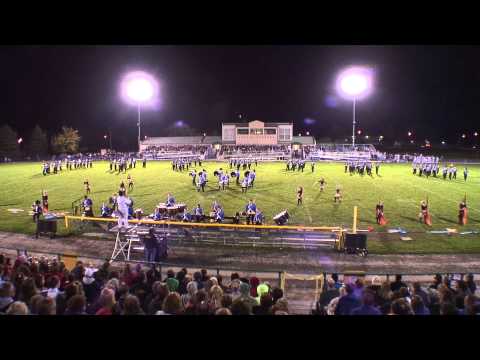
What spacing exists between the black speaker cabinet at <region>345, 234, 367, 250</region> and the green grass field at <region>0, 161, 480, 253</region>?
3.16 ft

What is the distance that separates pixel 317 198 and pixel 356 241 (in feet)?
33.1

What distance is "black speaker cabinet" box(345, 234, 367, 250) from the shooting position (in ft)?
39.5

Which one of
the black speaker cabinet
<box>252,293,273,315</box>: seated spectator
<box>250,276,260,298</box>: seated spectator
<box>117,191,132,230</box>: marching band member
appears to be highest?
<box>117,191,132,230</box>: marching band member

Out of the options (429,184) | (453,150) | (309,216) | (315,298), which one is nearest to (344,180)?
(429,184)

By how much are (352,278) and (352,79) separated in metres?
37.3

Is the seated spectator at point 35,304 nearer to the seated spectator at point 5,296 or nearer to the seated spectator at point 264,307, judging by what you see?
the seated spectator at point 5,296

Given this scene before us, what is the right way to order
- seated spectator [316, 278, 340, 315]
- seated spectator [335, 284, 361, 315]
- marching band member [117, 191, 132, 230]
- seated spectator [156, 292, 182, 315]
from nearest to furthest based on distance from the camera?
→ seated spectator [156, 292, 182, 315] → seated spectator [335, 284, 361, 315] → seated spectator [316, 278, 340, 315] → marching band member [117, 191, 132, 230]

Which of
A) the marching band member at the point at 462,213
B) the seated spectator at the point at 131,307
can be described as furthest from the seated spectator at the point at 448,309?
the marching band member at the point at 462,213

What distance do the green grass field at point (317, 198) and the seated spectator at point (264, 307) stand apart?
304 inches

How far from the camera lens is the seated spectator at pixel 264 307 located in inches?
228

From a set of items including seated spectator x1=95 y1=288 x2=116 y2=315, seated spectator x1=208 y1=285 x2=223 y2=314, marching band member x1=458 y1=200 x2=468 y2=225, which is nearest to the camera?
seated spectator x1=95 y1=288 x2=116 y2=315

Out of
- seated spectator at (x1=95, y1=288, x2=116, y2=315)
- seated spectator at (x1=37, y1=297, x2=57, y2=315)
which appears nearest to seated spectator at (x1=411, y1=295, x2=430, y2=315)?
seated spectator at (x1=95, y1=288, x2=116, y2=315)

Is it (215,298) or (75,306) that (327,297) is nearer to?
(215,298)

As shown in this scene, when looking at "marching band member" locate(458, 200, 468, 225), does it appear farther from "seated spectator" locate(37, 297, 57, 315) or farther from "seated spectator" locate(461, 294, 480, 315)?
"seated spectator" locate(37, 297, 57, 315)
